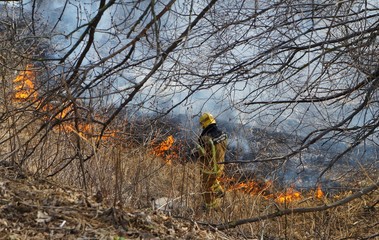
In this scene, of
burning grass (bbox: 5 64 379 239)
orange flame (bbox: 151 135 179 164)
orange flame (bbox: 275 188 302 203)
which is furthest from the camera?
orange flame (bbox: 151 135 179 164)

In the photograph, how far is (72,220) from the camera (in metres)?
2.84

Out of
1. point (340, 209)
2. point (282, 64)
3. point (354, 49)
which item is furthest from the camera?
point (340, 209)

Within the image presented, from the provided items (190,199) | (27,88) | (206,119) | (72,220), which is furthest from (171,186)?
(206,119)

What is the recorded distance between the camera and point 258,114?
17.9 feet

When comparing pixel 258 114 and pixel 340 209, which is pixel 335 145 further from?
pixel 340 209

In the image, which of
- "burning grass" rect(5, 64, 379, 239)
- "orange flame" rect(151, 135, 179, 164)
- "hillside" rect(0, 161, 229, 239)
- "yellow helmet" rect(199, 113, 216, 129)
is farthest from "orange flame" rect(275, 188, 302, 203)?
"hillside" rect(0, 161, 229, 239)

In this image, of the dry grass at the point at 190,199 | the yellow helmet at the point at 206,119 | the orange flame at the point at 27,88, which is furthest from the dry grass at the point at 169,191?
the yellow helmet at the point at 206,119

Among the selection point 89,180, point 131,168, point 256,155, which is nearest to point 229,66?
point 256,155

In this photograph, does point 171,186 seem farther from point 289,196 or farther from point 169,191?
point 289,196

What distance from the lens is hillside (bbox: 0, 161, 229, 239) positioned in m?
2.68

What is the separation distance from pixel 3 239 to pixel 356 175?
15.2 ft

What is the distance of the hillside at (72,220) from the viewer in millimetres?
2680

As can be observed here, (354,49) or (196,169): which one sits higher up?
(354,49)

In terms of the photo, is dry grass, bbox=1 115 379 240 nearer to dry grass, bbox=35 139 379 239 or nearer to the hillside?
dry grass, bbox=35 139 379 239
